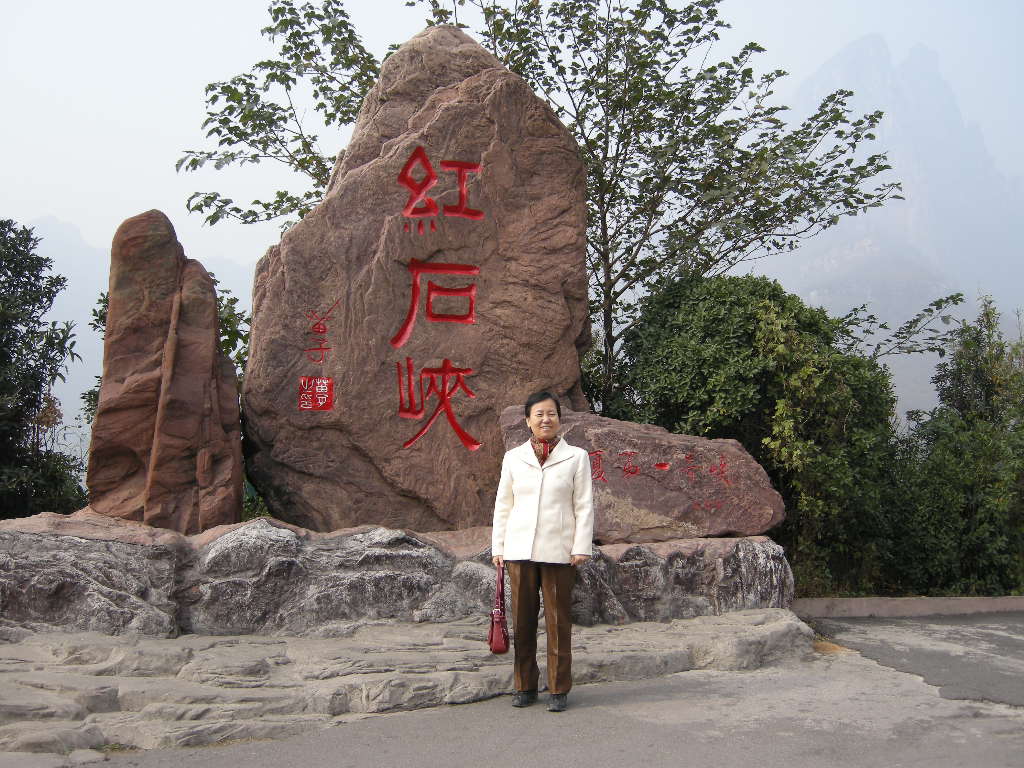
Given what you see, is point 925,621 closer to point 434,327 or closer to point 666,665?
point 666,665

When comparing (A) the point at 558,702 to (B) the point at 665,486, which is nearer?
(A) the point at 558,702

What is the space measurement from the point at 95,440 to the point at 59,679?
2062 mm

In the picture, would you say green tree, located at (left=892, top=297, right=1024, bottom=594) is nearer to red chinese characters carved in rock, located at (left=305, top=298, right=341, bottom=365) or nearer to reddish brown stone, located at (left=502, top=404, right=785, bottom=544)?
reddish brown stone, located at (left=502, top=404, right=785, bottom=544)

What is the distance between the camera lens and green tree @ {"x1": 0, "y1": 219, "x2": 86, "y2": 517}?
23.5 feet

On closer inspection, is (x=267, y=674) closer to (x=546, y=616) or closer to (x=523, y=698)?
(x=523, y=698)

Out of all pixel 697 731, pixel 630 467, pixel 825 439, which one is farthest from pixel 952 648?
pixel 697 731

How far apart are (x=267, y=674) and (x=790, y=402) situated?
13.4 feet

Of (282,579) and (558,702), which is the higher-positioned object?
(282,579)

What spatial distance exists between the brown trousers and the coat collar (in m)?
0.42

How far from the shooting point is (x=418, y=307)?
6.06 m

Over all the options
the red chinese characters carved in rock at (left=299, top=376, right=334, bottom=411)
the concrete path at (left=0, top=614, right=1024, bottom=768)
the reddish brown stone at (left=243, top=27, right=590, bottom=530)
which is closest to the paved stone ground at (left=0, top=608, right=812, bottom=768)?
the concrete path at (left=0, top=614, right=1024, bottom=768)

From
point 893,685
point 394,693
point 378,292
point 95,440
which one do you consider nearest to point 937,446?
point 893,685

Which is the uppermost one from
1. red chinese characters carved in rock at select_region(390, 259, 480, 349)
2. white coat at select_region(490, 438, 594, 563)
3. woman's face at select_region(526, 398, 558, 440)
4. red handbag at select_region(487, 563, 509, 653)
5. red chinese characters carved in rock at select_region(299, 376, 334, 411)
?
red chinese characters carved in rock at select_region(390, 259, 480, 349)

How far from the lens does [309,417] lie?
587 centimetres
